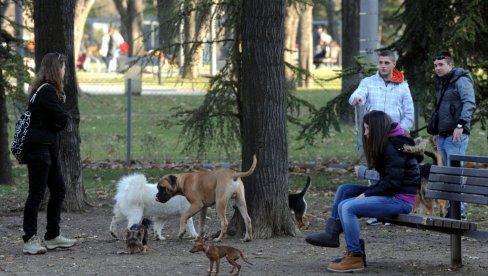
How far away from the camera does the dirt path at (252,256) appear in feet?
28.0

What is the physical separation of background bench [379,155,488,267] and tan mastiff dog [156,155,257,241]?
6.15 ft

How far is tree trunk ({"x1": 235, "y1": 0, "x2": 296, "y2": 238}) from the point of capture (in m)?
10.2

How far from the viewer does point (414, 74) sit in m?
15.2

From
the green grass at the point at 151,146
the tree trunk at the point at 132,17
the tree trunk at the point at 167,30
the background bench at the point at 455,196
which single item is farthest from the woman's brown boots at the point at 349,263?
the tree trunk at the point at 132,17

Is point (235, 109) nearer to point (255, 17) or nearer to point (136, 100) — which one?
point (255, 17)

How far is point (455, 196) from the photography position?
8500mm

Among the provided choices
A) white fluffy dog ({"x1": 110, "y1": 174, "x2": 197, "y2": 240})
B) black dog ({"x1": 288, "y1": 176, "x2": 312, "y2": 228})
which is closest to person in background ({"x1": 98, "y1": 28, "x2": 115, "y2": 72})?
black dog ({"x1": 288, "y1": 176, "x2": 312, "y2": 228})

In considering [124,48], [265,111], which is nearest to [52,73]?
[265,111]

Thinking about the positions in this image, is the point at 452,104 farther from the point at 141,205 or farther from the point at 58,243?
the point at 58,243

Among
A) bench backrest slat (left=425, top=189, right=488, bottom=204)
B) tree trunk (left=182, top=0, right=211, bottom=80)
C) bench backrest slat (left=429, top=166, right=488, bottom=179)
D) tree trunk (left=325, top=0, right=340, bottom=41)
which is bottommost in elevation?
bench backrest slat (left=425, top=189, right=488, bottom=204)

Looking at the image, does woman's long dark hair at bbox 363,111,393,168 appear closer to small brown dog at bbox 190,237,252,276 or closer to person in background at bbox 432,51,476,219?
small brown dog at bbox 190,237,252,276

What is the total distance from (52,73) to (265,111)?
213 centimetres

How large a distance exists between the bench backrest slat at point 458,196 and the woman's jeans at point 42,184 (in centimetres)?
340

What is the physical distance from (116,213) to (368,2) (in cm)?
524
